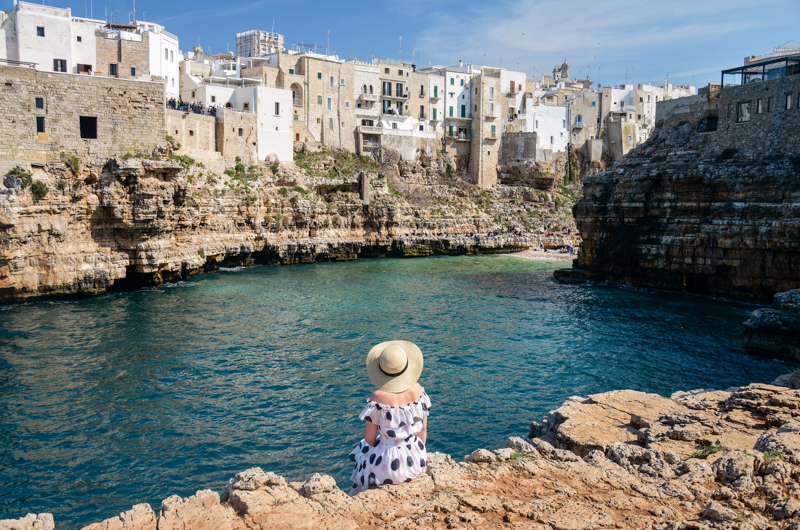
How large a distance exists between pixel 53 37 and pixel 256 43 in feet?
121

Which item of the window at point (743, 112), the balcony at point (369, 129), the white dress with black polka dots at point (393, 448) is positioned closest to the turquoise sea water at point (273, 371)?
the white dress with black polka dots at point (393, 448)

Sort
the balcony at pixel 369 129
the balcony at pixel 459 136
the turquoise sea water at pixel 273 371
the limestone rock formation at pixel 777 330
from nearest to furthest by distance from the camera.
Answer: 1. the turquoise sea water at pixel 273 371
2. the limestone rock formation at pixel 777 330
3. the balcony at pixel 369 129
4. the balcony at pixel 459 136

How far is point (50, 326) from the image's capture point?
23.5 m

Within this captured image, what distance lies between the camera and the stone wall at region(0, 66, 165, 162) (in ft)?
93.8

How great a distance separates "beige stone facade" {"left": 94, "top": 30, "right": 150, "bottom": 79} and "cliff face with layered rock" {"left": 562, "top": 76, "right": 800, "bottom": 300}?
34.3 meters

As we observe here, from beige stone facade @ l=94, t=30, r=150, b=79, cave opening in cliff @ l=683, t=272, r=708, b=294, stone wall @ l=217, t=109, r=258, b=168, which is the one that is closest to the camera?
cave opening in cliff @ l=683, t=272, r=708, b=294

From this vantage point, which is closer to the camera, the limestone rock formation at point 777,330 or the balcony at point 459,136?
the limestone rock formation at point 777,330

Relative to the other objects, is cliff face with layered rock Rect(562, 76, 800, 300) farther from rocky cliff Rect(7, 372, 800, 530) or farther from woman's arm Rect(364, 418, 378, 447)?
woman's arm Rect(364, 418, 378, 447)

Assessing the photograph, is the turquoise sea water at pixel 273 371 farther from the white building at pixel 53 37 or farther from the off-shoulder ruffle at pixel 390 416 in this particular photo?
the white building at pixel 53 37

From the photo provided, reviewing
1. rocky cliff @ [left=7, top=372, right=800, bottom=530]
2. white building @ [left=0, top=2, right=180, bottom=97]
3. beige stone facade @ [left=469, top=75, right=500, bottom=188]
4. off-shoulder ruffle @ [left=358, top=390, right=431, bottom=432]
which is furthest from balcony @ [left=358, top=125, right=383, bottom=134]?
off-shoulder ruffle @ [left=358, top=390, right=431, bottom=432]

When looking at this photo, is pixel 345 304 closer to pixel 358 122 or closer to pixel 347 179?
pixel 347 179

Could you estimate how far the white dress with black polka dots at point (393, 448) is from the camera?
23.3 ft

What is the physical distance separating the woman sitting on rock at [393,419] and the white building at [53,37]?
36.3 meters

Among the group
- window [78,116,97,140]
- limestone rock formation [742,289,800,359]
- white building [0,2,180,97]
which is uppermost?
white building [0,2,180,97]
